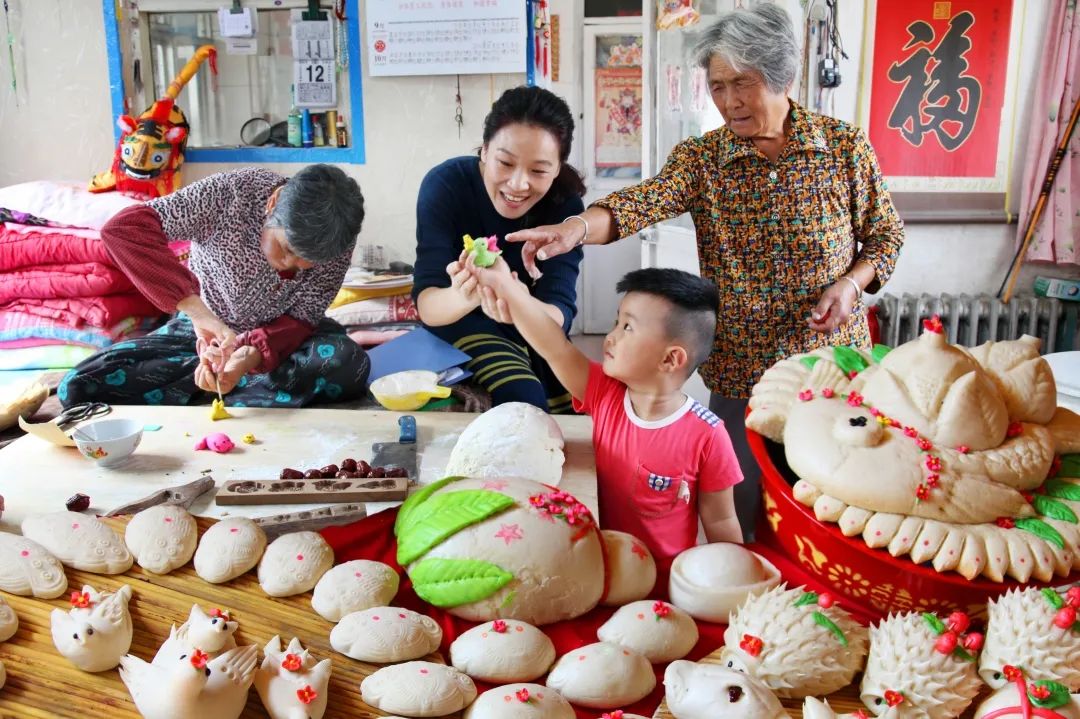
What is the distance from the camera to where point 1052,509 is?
96cm

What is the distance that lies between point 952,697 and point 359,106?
107 inches

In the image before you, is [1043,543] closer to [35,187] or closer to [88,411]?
[88,411]

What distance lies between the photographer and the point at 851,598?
3.33 feet

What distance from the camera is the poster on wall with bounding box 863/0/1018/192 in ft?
11.8

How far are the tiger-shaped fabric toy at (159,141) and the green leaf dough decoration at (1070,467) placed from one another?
2.59 metres

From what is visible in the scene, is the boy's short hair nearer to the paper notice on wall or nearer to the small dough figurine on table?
the small dough figurine on table

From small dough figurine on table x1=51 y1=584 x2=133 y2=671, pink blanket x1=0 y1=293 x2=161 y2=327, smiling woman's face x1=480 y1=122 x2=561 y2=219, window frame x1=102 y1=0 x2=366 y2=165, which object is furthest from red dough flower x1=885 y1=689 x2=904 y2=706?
pink blanket x1=0 y1=293 x2=161 y2=327

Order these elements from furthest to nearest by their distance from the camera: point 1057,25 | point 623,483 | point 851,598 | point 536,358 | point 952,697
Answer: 1. point 1057,25
2. point 536,358
3. point 623,483
4. point 851,598
5. point 952,697

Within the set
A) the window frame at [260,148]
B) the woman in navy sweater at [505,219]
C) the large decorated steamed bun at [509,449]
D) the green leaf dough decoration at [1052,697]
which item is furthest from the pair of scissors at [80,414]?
the green leaf dough decoration at [1052,697]

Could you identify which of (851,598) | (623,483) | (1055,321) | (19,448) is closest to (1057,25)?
(1055,321)

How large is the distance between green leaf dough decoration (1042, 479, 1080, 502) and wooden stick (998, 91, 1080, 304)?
3170mm

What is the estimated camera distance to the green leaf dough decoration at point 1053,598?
0.88 m

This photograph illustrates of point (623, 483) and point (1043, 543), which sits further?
point (623, 483)

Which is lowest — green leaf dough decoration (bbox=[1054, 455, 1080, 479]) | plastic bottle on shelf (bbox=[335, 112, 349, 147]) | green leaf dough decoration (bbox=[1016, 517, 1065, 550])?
green leaf dough decoration (bbox=[1016, 517, 1065, 550])
